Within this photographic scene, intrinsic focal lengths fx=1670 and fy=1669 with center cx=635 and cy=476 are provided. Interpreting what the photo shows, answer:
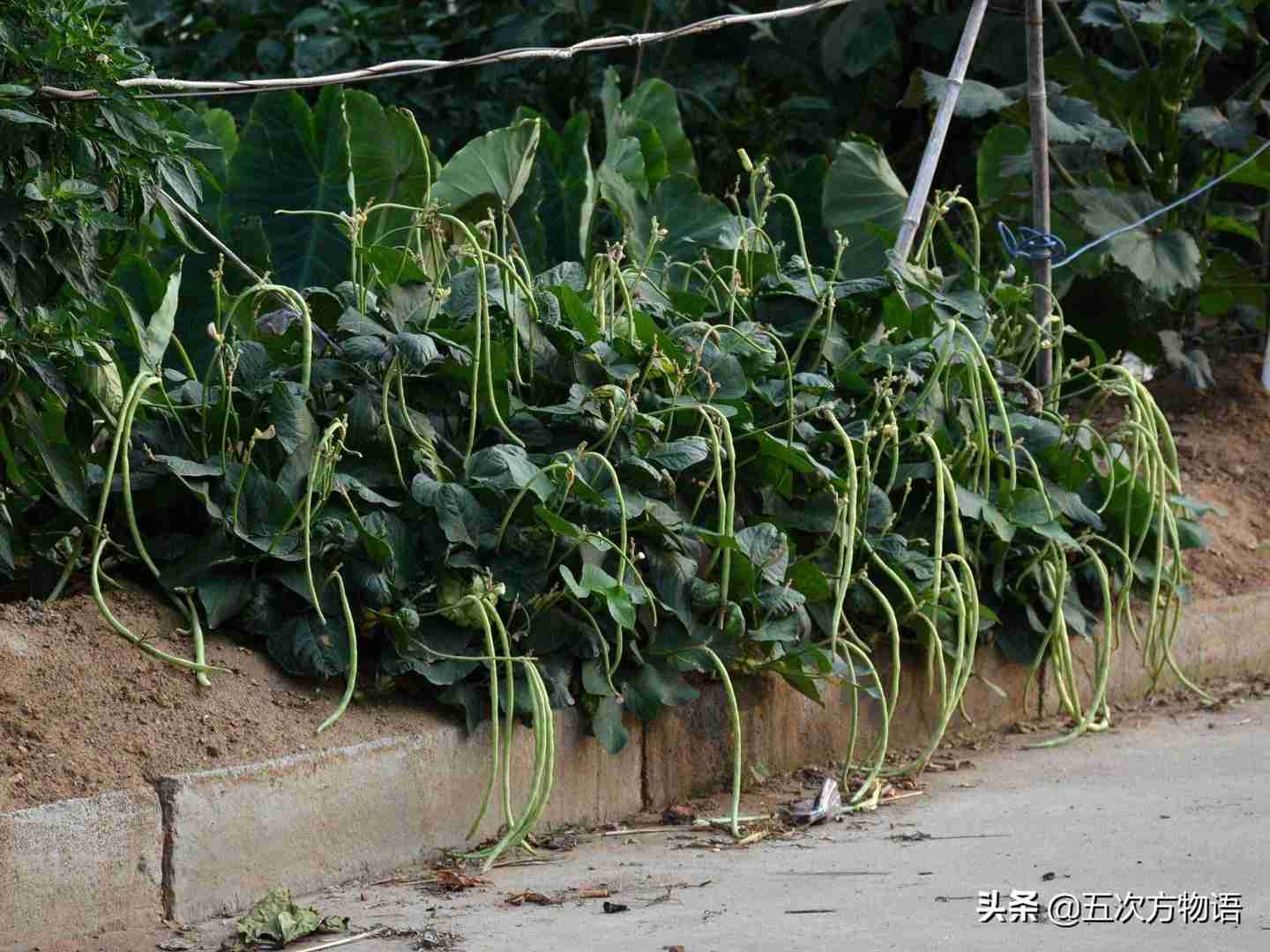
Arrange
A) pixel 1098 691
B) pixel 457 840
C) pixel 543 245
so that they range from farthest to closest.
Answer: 1. pixel 543 245
2. pixel 1098 691
3. pixel 457 840

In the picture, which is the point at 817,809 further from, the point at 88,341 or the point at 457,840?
the point at 88,341

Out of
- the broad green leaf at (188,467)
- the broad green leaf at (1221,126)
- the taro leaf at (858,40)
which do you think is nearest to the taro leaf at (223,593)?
the broad green leaf at (188,467)

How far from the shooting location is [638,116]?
4.36 metres

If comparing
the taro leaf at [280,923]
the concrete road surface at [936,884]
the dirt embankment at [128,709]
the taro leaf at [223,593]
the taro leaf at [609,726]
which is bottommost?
the concrete road surface at [936,884]

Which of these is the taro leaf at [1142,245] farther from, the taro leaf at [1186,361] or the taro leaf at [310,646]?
the taro leaf at [310,646]

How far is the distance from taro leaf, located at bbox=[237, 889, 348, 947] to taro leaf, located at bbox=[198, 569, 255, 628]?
1.63ft

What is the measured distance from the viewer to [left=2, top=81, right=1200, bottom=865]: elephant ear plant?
8.79 ft

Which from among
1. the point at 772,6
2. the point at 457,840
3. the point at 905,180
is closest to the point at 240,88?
the point at 457,840

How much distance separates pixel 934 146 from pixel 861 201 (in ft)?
0.84

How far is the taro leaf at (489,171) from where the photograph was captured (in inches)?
143

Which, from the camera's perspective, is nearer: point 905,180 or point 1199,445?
point 1199,445

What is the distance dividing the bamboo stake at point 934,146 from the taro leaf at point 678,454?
1015mm

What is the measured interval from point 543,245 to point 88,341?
1643 millimetres

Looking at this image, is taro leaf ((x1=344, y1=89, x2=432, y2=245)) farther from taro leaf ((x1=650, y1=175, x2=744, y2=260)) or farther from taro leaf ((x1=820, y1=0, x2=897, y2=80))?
taro leaf ((x1=820, y1=0, x2=897, y2=80))
